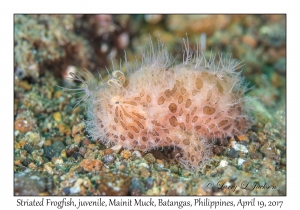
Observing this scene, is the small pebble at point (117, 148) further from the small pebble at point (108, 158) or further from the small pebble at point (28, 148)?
the small pebble at point (28, 148)

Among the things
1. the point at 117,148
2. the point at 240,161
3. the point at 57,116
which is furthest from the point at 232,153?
the point at 57,116

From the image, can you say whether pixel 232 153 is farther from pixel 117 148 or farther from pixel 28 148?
pixel 28 148

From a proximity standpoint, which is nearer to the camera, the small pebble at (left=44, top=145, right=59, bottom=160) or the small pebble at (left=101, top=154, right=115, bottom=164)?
the small pebble at (left=101, top=154, right=115, bottom=164)

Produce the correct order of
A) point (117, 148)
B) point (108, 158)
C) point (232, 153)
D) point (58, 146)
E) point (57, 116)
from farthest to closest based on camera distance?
1. point (57, 116)
2. point (58, 146)
3. point (232, 153)
4. point (117, 148)
5. point (108, 158)

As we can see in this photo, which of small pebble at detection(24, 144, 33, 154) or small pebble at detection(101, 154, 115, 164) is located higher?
small pebble at detection(24, 144, 33, 154)

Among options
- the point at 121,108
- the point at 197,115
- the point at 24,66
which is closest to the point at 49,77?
the point at 24,66

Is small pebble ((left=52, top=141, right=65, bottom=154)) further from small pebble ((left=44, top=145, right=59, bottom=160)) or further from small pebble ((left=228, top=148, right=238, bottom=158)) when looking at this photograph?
small pebble ((left=228, top=148, right=238, bottom=158))

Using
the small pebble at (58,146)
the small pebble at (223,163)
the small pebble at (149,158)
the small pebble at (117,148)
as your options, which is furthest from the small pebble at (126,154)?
the small pebble at (223,163)

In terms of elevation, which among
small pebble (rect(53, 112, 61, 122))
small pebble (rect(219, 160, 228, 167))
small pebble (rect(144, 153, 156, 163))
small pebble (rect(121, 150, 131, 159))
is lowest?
small pebble (rect(219, 160, 228, 167))

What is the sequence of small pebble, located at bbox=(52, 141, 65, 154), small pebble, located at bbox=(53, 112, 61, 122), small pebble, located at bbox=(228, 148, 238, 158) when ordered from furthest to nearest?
small pebble, located at bbox=(53, 112, 61, 122) < small pebble, located at bbox=(52, 141, 65, 154) < small pebble, located at bbox=(228, 148, 238, 158)

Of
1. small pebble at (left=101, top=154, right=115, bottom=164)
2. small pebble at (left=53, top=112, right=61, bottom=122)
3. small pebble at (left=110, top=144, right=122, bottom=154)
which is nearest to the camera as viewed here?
small pebble at (left=101, top=154, right=115, bottom=164)

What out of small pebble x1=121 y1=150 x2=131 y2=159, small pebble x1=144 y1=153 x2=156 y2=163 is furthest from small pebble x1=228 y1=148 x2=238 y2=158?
small pebble x1=121 y1=150 x2=131 y2=159
